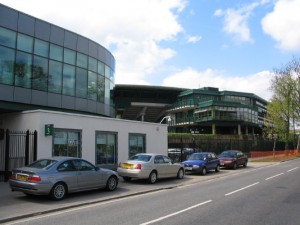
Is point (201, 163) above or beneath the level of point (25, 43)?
beneath

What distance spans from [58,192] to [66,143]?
8.13 metres

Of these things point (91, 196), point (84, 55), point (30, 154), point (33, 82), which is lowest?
point (91, 196)

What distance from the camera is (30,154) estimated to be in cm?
1923

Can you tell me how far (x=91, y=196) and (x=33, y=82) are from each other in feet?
48.9

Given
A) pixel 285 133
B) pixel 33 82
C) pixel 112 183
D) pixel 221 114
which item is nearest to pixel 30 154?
pixel 112 183

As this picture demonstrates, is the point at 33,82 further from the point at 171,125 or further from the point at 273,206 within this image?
the point at 171,125

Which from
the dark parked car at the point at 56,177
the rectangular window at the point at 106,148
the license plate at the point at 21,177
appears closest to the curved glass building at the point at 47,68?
the rectangular window at the point at 106,148

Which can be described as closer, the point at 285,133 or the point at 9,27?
the point at 9,27

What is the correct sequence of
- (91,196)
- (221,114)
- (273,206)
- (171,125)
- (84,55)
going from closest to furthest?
(273,206) < (91,196) < (84,55) < (221,114) < (171,125)

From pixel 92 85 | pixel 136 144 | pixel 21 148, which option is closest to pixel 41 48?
pixel 92 85

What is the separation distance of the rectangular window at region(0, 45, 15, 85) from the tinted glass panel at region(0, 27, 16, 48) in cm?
38

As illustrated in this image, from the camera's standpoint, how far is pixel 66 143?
2086 cm

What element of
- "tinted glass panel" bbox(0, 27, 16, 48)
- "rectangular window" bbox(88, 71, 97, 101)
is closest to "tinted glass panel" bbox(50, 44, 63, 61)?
"tinted glass panel" bbox(0, 27, 16, 48)

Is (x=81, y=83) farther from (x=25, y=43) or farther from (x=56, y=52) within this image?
(x=25, y=43)
